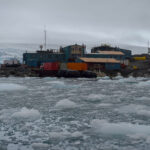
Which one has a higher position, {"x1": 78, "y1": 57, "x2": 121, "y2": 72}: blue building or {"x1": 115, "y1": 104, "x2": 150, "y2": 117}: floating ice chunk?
{"x1": 78, "y1": 57, "x2": 121, "y2": 72}: blue building

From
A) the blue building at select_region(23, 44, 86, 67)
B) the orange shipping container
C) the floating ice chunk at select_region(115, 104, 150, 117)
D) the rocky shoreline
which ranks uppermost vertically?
the blue building at select_region(23, 44, 86, 67)

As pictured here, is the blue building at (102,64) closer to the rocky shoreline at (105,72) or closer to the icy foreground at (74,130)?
the rocky shoreline at (105,72)

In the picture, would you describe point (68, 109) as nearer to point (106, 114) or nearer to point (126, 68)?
point (106, 114)

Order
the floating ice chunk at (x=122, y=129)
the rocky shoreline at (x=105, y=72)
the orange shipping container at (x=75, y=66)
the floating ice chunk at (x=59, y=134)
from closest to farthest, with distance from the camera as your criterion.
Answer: the floating ice chunk at (x=59, y=134)
the floating ice chunk at (x=122, y=129)
the orange shipping container at (x=75, y=66)
the rocky shoreline at (x=105, y=72)

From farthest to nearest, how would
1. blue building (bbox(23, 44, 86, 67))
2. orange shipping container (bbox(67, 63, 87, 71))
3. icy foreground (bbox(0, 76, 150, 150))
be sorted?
blue building (bbox(23, 44, 86, 67)) < orange shipping container (bbox(67, 63, 87, 71)) < icy foreground (bbox(0, 76, 150, 150))

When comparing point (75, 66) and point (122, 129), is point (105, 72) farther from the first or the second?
point (122, 129)

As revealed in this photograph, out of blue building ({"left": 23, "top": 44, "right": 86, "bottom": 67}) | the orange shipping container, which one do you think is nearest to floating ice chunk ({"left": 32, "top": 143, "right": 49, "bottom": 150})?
the orange shipping container

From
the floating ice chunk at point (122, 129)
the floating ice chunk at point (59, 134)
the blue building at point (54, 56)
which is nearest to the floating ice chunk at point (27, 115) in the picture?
the floating ice chunk at point (59, 134)

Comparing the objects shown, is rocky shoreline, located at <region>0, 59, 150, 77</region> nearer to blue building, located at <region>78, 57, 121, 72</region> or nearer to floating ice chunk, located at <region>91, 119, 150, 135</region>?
blue building, located at <region>78, 57, 121, 72</region>

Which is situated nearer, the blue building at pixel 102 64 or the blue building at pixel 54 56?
the blue building at pixel 102 64

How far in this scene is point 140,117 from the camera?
677cm

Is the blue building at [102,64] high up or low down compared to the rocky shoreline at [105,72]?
up

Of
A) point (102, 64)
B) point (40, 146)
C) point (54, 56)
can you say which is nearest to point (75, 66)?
point (102, 64)

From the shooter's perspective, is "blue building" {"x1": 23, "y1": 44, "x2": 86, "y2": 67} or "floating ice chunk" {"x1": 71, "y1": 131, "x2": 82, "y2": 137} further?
"blue building" {"x1": 23, "y1": 44, "x2": 86, "y2": 67}
